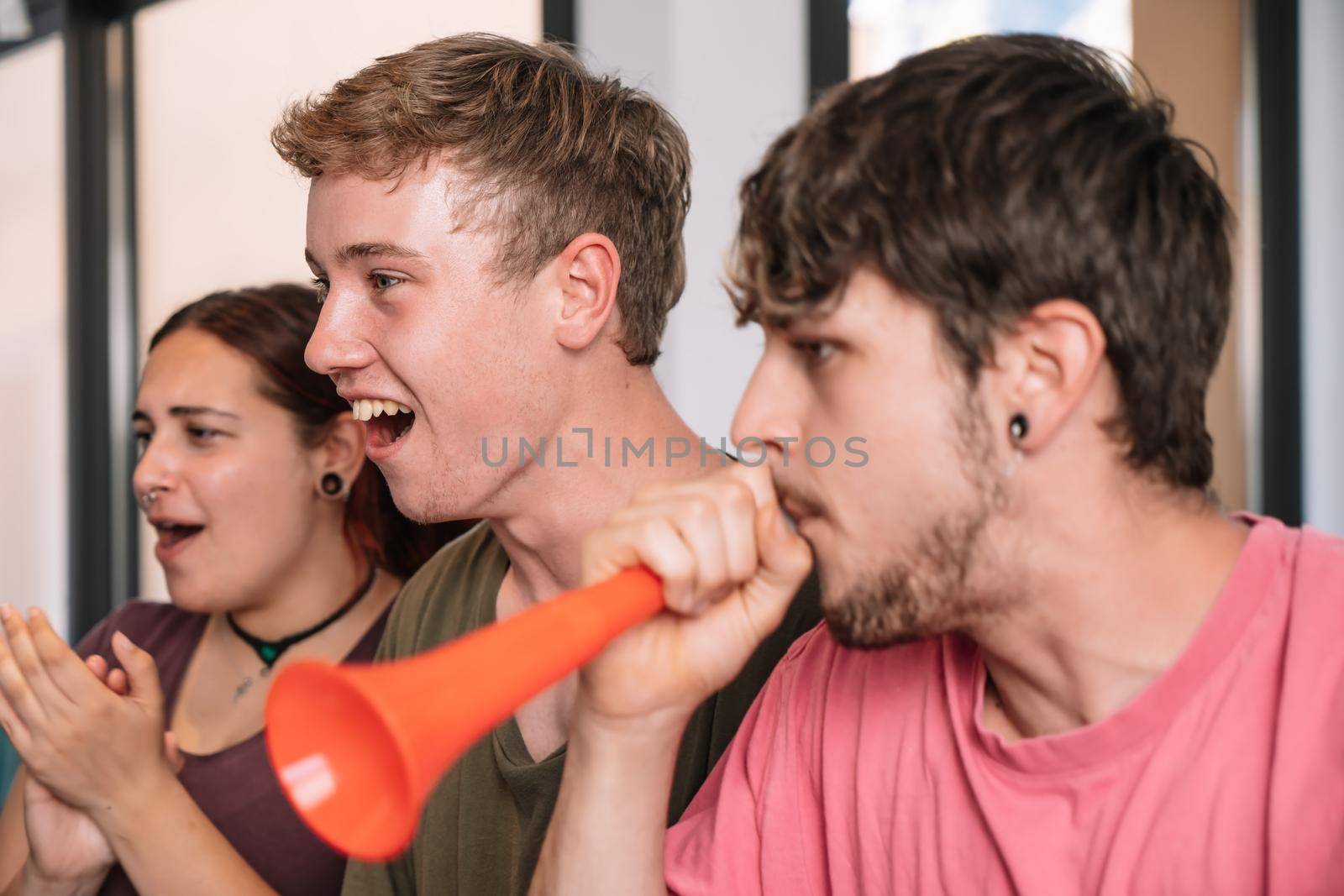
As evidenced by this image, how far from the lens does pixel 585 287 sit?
132 centimetres

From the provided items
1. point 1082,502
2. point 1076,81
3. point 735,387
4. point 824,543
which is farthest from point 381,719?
point 735,387

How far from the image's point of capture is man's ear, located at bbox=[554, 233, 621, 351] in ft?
4.25

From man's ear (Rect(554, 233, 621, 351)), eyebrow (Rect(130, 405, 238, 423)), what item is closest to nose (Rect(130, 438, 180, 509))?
eyebrow (Rect(130, 405, 238, 423))

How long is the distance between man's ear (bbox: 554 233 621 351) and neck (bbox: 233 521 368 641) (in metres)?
0.62

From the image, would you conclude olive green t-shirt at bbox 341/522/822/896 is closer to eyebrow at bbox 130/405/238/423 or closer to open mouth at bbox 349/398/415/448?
open mouth at bbox 349/398/415/448

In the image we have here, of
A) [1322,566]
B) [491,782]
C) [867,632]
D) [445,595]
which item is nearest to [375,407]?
[445,595]

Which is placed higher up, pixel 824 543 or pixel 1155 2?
pixel 1155 2

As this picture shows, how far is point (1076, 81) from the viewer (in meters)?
0.84

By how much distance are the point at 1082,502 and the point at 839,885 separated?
1.13 ft

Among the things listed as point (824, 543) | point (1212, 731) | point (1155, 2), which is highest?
point (1155, 2)

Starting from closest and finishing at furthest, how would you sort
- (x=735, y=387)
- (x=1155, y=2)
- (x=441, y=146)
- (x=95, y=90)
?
(x=441, y=146), (x=735, y=387), (x=1155, y=2), (x=95, y=90)

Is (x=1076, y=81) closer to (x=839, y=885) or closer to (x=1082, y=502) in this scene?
(x=1082, y=502)

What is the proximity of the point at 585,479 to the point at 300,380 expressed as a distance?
0.59 meters

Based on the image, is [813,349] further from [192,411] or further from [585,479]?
[192,411]
